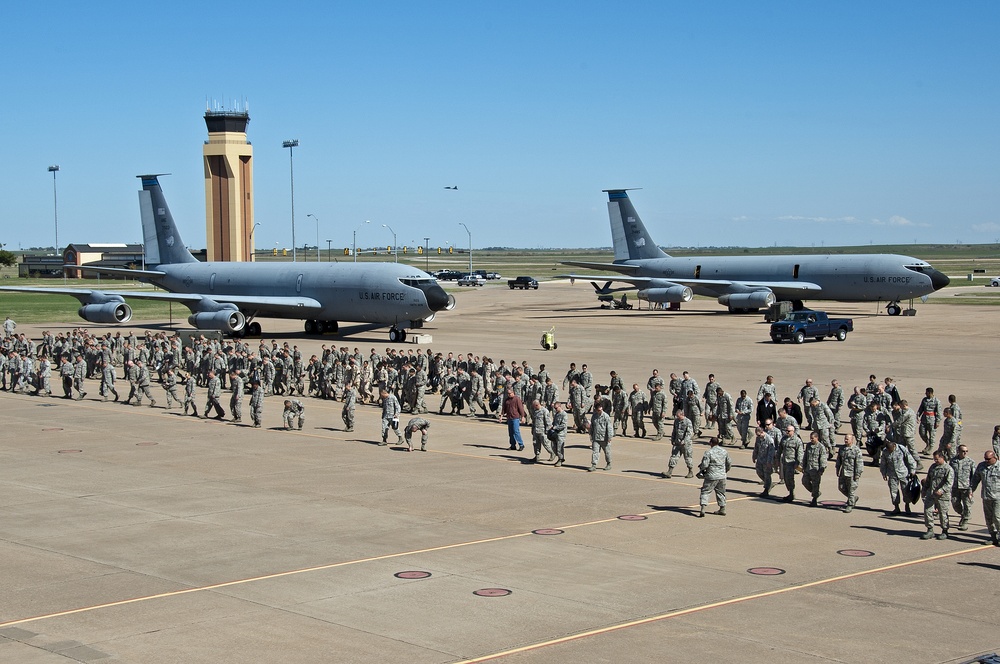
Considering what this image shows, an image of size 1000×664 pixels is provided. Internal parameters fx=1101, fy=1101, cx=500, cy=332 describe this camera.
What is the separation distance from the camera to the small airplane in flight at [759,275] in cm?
6344

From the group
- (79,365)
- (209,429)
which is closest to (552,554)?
(209,429)

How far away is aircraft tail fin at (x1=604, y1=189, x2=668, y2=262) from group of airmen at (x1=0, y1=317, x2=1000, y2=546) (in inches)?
1616

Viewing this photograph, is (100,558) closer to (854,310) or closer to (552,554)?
(552,554)

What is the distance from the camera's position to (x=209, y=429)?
2747cm

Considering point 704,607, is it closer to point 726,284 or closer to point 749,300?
point 749,300

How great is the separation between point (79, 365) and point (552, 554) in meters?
23.7

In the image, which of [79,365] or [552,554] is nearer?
[552,554]

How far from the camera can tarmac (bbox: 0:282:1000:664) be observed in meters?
11.5

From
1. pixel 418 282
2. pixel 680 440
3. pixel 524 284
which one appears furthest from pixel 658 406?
pixel 524 284

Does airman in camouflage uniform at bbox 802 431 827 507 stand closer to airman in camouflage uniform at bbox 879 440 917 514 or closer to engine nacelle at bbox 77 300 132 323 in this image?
airman in camouflage uniform at bbox 879 440 917 514

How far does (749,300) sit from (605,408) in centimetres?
4552

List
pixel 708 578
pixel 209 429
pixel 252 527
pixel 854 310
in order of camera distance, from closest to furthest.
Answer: pixel 708 578 → pixel 252 527 → pixel 209 429 → pixel 854 310

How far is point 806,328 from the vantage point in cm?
4891

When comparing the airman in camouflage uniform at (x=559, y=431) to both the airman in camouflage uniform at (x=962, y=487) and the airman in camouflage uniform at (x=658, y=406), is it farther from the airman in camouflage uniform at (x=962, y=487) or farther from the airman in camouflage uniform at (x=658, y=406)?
the airman in camouflage uniform at (x=962, y=487)
